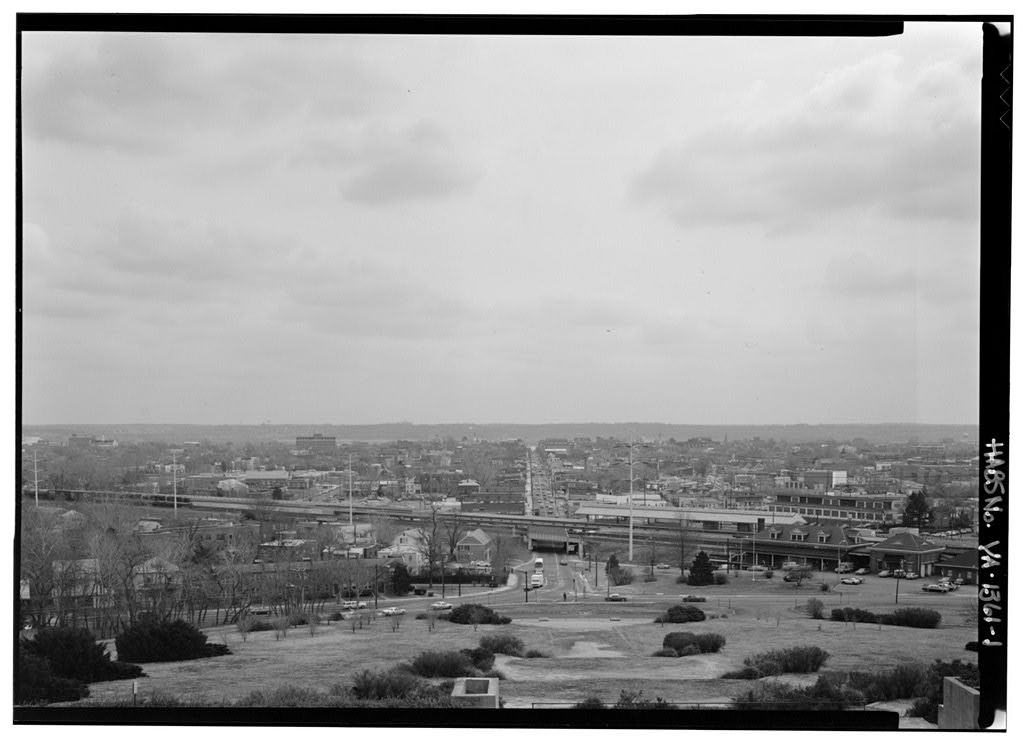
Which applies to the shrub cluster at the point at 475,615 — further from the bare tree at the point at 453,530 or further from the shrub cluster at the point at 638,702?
the shrub cluster at the point at 638,702

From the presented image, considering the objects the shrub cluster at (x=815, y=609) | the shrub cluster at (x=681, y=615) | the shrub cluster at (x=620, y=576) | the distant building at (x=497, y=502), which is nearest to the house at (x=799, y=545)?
the shrub cluster at (x=815, y=609)

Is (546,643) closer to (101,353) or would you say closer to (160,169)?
(101,353)

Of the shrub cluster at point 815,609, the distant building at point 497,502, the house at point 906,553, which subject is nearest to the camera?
the house at point 906,553

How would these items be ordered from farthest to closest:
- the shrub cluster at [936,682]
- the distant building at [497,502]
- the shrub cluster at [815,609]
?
the distant building at [497,502]
the shrub cluster at [815,609]
the shrub cluster at [936,682]

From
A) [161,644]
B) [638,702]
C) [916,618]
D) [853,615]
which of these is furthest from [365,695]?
[916,618]

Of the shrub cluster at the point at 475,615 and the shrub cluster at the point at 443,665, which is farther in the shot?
the shrub cluster at the point at 475,615

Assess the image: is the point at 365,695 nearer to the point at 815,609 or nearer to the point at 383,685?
the point at 383,685

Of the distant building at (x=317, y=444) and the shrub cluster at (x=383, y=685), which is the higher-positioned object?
the distant building at (x=317, y=444)

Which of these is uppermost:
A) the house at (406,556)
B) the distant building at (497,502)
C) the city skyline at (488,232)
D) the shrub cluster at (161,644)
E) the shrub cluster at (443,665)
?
the city skyline at (488,232)
